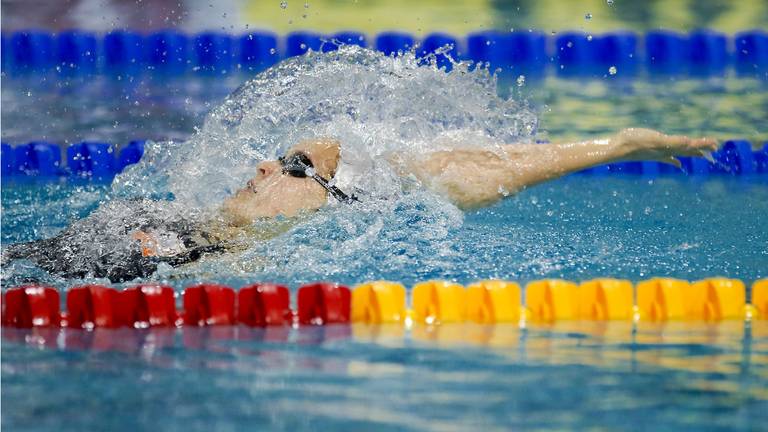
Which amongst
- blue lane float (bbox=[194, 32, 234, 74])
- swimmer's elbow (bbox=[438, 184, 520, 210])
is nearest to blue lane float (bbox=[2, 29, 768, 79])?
blue lane float (bbox=[194, 32, 234, 74])

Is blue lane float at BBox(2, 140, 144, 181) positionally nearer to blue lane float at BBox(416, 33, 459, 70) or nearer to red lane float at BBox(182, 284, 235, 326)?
blue lane float at BBox(416, 33, 459, 70)

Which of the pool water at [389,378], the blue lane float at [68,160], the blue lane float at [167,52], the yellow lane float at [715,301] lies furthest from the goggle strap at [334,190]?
the blue lane float at [167,52]

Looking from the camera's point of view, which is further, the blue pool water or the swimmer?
the swimmer

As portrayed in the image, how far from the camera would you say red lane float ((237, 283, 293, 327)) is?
9.20 feet

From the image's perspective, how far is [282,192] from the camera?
11.1 feet

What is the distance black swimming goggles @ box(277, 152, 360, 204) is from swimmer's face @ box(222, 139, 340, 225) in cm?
1

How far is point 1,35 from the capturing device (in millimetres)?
7438

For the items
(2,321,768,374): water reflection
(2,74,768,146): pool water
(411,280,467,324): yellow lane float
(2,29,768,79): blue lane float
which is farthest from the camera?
(2,29,768,79): blue lane float

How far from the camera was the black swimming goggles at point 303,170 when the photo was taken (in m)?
3.42

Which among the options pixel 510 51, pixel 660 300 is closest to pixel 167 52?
pixel 510 51

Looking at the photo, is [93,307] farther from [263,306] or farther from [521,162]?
[521,162]

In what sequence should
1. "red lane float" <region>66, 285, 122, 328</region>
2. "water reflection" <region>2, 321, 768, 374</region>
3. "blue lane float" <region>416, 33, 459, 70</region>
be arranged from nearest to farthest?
"water reflection" <region>2, 321, 768, 374</region> < "red lane float" <region>66, 285, 122, 328</region> < "blue lane float" <region>416, 33, 459, 70</region>

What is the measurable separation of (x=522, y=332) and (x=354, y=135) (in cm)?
112

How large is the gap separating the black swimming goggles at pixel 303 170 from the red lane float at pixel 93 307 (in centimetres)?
81
